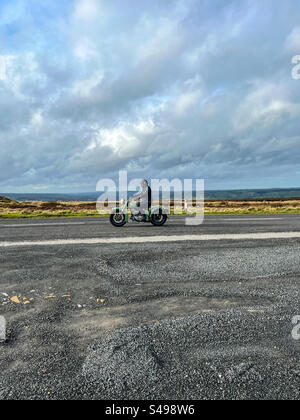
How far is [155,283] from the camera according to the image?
5199mm

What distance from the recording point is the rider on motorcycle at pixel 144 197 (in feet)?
42.6

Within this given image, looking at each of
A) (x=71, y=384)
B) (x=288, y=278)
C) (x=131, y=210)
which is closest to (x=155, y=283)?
(x=288, y=278)

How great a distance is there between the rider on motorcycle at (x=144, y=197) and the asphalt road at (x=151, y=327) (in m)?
6.15

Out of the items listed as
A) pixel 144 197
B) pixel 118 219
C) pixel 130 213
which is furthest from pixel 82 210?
pixel 144 197

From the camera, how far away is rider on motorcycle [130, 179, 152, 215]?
1298 centimetres

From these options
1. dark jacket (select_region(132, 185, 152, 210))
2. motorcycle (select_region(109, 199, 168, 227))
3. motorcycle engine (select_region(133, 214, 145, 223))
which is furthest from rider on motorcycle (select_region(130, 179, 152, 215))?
motorcycle engine (select_region(133, 214, 145, 223))

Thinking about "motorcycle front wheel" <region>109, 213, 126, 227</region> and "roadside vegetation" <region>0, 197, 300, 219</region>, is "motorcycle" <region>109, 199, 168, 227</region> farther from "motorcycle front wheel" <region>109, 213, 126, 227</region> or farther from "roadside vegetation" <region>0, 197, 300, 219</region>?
"roadside vegetation" <region>0, 197, 300, 219</region>

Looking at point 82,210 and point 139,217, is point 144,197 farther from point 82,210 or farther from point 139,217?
point 82,210

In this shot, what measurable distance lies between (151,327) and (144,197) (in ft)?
32.3

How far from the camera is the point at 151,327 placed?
342cm

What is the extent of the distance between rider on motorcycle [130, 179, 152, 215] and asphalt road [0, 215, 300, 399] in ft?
20.2

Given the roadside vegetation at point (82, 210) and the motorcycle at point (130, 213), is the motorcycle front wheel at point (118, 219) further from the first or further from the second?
the roadside vegetation at point (82, 210)
